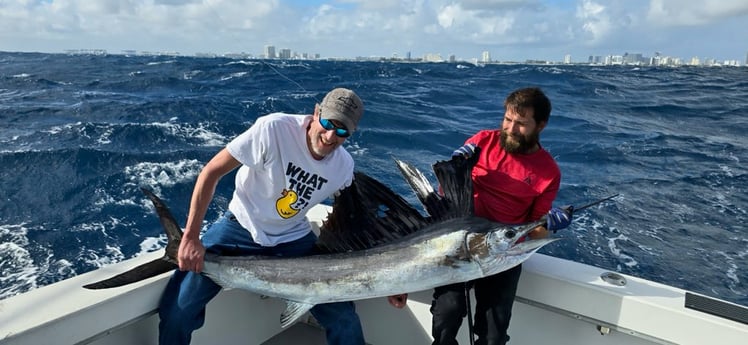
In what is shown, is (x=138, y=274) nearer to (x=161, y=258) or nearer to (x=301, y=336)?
(x=161, y=258)

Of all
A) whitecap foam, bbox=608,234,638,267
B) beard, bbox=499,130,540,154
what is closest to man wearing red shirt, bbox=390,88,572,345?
beard, bbox=499,130,540,154

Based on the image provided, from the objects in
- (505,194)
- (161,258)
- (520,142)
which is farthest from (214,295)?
(520,142)

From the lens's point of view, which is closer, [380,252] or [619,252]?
[380,252]

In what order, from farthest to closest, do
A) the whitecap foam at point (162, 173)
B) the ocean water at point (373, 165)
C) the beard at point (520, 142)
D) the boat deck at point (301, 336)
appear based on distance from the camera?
the whitecap foam at point (162, 173) < the ocean water at point (373, 165) < the boat deck at point (301, 336) < the beard at point (520, 142)

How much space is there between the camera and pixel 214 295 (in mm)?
1952

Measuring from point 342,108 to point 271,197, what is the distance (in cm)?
47

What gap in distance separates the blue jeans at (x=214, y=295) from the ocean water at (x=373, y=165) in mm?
2253

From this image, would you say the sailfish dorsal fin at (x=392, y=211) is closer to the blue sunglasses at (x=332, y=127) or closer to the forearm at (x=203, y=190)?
the blue sunglasses at (x=332, y=127)

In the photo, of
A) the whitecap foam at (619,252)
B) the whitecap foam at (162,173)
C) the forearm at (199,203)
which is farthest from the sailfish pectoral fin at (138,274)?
the whitecap foam at (619,252)

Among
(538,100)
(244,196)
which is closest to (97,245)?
(244,196)

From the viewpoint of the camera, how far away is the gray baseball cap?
182 centimetres

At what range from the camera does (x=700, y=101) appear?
638 inches

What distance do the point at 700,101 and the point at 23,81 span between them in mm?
21328

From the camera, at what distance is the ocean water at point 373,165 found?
14.5 feet
